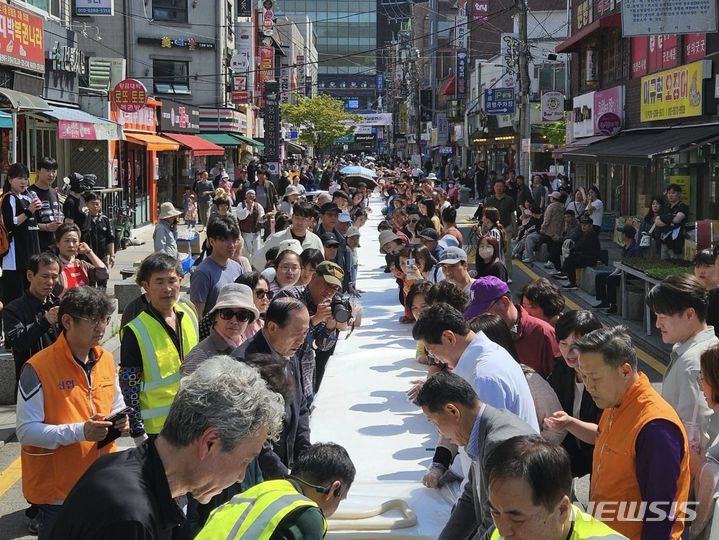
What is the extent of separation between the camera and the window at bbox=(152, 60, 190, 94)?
48438 millimetres

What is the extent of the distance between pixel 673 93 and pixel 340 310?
19678 mm

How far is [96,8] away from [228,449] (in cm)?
2394

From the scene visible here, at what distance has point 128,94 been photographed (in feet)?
91.4

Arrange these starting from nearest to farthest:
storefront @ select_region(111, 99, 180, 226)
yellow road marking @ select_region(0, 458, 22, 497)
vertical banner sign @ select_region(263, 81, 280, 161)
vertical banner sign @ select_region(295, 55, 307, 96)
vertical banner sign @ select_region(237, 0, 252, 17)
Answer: yellow road marking @ select_region(0, 458, 22, 497), storefront @ select_region(111, 99, 180, 226), vertical banner sign @ select_region(263, 81, 280, 161), vertical banner sign @ select_region(237, 0, 252, 17), vertical banner sign @ select_region(295, 55, 307, 96)

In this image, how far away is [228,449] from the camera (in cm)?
299

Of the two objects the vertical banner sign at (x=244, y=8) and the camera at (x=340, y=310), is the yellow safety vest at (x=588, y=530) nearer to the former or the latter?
the camera at (x=340, y=310)

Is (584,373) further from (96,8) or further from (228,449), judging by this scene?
(96,8)

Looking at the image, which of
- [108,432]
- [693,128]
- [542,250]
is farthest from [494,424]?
[693,128]

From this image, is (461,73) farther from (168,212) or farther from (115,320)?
(168,212)

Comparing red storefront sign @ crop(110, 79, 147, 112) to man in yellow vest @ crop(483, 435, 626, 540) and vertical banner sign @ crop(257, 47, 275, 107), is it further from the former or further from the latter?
vertical banner sign @ crop(257, 47, 275, 107)

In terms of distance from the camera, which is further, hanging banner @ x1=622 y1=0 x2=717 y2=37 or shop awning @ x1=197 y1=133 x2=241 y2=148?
shop awning @ x1=197 y1=133 x2=241 y2=148

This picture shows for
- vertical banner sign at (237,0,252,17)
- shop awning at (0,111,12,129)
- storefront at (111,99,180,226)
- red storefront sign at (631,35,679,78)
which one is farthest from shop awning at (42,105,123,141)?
vertical banner sign at (237,0,252,17)

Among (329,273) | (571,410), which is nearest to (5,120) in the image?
(329,273)

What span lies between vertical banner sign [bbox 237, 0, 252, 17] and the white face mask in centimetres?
4820
